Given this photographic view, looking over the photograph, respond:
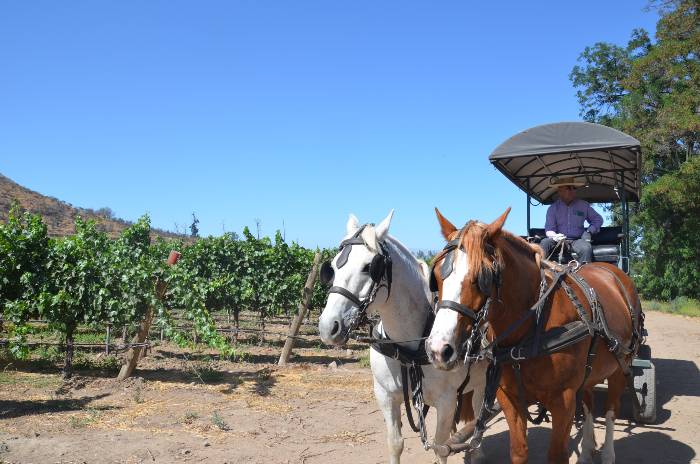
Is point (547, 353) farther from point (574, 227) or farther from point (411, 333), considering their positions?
point (574, 227)

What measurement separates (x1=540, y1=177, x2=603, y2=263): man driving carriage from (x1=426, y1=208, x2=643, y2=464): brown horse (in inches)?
71.2

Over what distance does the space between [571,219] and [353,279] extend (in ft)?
11.5

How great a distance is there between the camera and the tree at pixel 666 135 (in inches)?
650

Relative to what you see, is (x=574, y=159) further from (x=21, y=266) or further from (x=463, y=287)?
(x=21, y=266)

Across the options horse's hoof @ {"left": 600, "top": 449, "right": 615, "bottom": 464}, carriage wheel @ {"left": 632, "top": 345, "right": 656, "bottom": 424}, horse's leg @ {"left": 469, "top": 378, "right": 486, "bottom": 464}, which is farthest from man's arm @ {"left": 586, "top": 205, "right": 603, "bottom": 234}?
horse's leg @ {"left": 469, "top": 378, "right": 486, "bottom": 464}

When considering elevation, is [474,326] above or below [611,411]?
above

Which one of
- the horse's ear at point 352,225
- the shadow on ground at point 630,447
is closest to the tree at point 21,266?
the horse's ear at point 352,225

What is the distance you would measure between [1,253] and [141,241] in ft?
24.5

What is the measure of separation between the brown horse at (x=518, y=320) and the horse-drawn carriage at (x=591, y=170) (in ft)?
6.26

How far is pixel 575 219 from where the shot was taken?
5.62 meters

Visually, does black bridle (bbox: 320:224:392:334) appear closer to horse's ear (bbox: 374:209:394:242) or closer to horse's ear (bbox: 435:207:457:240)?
horse's ear (bbox: 374:209:394:242)

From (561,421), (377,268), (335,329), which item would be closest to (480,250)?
(377,268)

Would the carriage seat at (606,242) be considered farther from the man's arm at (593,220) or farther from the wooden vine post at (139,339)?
the wooden vine post at (139,339)

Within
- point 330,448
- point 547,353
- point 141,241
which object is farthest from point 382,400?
point 141,241
